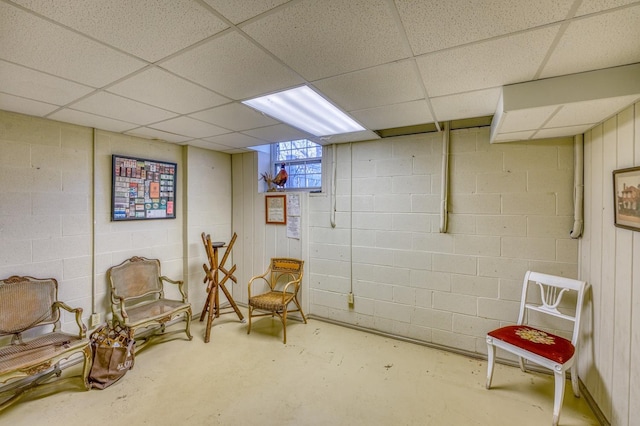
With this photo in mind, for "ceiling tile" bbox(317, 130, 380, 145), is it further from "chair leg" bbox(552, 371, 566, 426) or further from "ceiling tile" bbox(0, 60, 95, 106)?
"chair leg" bbox(552, 371, 566, 426)

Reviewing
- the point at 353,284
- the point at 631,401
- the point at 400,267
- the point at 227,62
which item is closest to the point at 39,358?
the point at 227,62

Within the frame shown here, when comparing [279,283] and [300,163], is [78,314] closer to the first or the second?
[279,283]

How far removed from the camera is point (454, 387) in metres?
2.24

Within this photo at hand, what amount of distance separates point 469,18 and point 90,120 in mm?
3007

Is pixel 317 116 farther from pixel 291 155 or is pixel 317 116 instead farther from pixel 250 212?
pixel 250 212

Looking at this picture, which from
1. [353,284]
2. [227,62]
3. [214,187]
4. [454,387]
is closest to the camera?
Result: [227,62]

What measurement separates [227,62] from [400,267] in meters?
2.52

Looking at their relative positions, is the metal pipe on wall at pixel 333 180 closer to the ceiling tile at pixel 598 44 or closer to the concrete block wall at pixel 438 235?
the concrete block wall at pixel 438 235

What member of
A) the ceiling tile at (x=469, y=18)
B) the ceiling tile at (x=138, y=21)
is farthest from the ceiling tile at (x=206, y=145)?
the ceiling tile at (x=469, y=18)

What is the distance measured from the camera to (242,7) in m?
1.08

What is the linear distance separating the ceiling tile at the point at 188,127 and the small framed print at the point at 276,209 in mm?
1148

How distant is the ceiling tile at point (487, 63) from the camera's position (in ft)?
4.20

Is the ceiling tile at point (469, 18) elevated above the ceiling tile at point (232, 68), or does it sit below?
below

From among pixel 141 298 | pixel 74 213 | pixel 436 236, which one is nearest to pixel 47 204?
pixel 74 213
